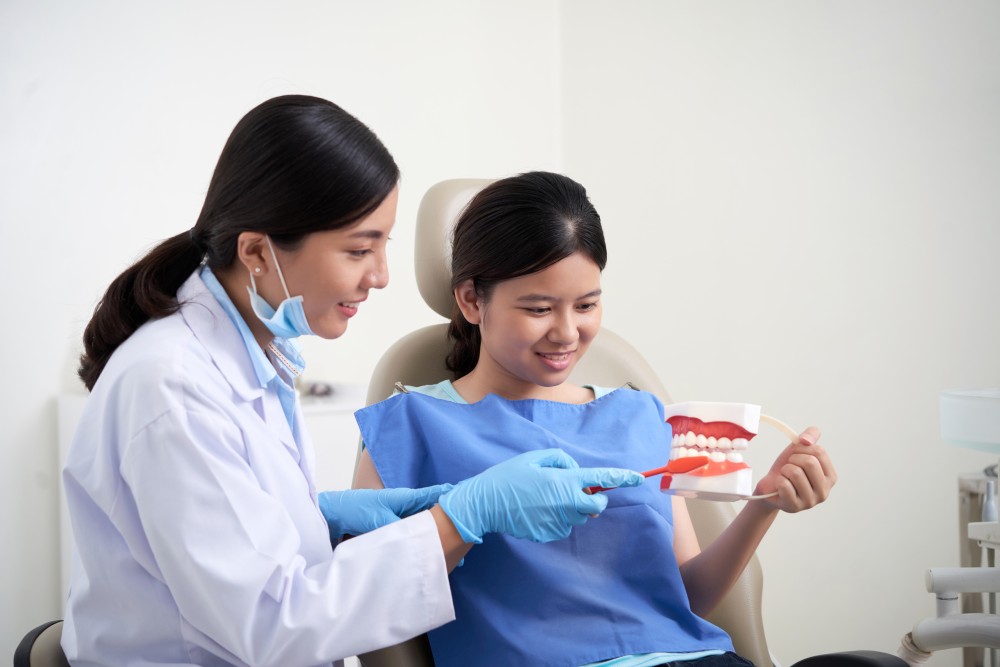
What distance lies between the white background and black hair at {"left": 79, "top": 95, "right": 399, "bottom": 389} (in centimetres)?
130

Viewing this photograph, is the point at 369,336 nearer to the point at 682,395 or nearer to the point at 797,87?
the point at 682,395

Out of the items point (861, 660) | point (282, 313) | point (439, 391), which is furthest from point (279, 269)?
point (861, 660)

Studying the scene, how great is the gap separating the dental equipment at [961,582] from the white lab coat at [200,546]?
80 centimetres

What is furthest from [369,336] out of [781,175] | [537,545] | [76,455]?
[76,455]

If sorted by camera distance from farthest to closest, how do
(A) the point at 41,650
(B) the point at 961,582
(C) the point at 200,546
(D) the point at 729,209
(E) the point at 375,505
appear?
(D) the point at 729,209
(B) the point at 961,582
(E) the point at 375,505
(A) the point at 41,650
(C) the point at 200,546

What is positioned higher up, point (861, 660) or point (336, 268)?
point (336, 268)

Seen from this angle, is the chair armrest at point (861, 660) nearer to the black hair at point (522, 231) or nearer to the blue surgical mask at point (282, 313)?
the black hair at point (522, 231)

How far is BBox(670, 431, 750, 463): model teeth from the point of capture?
1156 mm

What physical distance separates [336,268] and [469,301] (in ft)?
1.21

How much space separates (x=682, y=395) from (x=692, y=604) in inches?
54.3

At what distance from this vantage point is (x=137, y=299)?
1.14m

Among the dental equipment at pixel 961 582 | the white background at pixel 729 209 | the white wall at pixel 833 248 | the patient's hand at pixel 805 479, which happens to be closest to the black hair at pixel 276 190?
the patient's hand at pixel 805 479

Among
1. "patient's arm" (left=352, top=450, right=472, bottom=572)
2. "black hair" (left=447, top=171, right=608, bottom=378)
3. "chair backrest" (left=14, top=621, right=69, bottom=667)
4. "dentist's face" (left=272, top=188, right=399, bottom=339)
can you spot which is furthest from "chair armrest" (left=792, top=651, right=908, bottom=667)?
"chair backrest" (left=14, top=621, right=69, bottom=667)

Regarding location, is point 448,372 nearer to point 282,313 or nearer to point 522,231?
point 522,231
